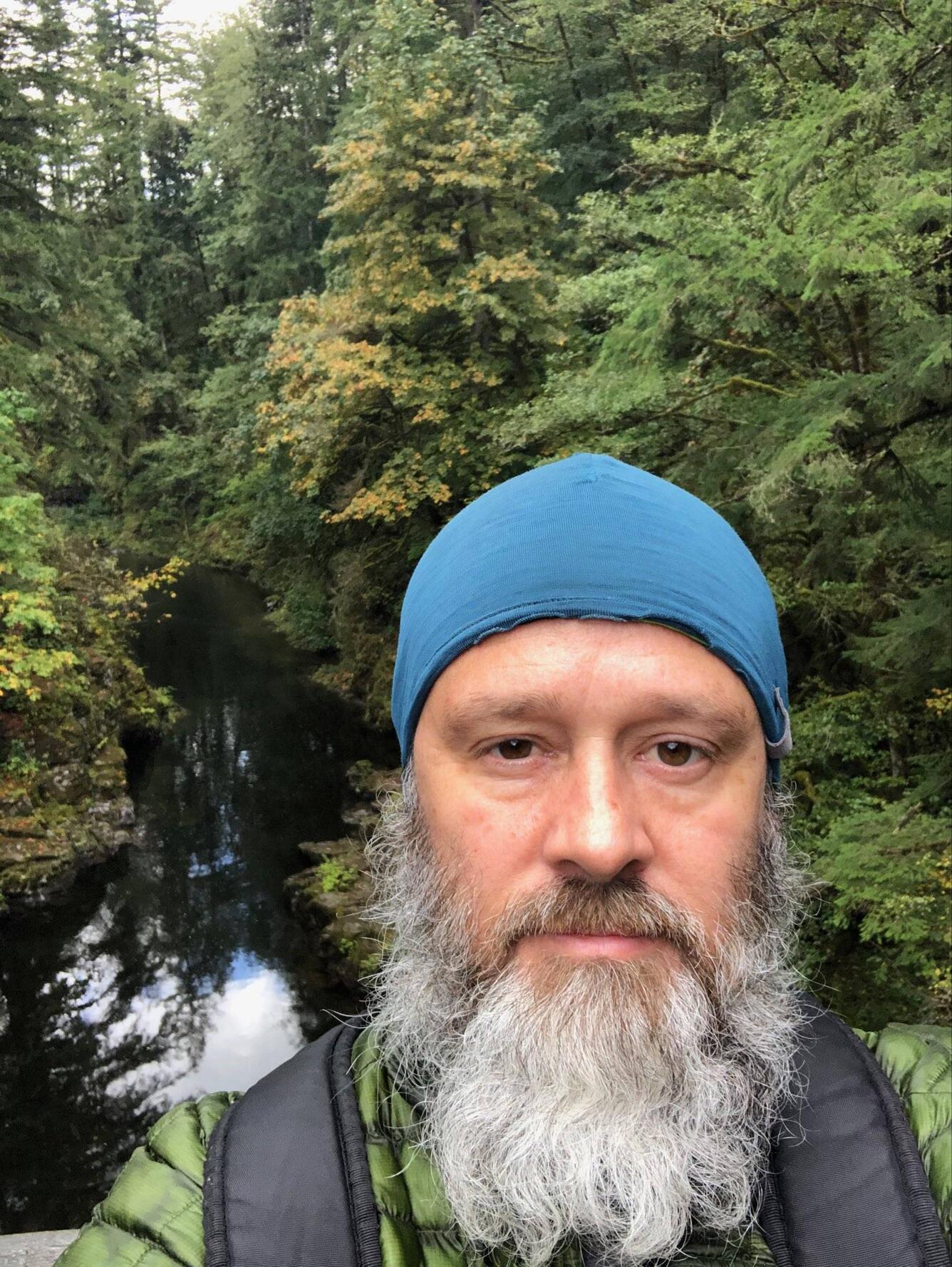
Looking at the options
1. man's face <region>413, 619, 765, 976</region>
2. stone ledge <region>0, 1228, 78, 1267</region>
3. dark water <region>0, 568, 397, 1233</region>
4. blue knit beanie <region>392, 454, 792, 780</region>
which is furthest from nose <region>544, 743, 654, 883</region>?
dark water <region>0, 568, 397, 1233</region>

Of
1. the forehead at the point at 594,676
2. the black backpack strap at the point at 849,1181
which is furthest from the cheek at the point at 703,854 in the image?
the black backpack strap at the point at 849,1181

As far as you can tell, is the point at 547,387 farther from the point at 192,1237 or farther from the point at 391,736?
the point at 192,1237

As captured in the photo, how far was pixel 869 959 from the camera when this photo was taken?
5.44 metres

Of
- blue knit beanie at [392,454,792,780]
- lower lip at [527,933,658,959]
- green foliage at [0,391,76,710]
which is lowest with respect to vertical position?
lower lip at [527,933,658,959]

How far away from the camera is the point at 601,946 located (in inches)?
48.0

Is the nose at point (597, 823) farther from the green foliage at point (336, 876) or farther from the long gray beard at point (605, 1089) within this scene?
the green foliage at point (336, 876)

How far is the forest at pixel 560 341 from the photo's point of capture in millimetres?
4496

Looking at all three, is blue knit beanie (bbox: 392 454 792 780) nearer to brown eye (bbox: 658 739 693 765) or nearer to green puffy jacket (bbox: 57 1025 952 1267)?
brown eye (bbox: 658 739 693 765)

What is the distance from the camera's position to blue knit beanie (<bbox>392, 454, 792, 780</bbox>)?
1.28m

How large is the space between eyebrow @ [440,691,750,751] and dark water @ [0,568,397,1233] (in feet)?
21.0

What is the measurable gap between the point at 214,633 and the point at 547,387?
504 inches

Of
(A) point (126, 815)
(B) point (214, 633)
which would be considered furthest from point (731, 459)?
(B) point (214, 633)

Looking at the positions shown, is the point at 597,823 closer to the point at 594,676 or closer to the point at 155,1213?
the point at 594,676

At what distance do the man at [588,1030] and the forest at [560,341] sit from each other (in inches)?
125
